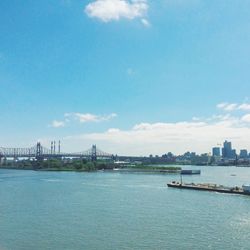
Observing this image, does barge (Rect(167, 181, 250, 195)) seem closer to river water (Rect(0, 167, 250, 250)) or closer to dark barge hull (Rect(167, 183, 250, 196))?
dark barge hull (Rect(167, 183, 250, 196))

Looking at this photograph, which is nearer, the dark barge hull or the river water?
the river water

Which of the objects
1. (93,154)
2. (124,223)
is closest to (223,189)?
(124,223)

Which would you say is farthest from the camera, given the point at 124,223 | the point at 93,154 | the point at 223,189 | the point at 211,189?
the point at 93,154

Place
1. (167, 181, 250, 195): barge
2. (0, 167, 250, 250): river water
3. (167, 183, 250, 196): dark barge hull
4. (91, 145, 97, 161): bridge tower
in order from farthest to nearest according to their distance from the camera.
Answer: (91, 145, 97, 161): bridge tower < (167, 183, 250, 196): dark barge hull < (167, 181, 250, 195): barge < (0, 167, 250, 250): river water

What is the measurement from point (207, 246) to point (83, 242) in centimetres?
446

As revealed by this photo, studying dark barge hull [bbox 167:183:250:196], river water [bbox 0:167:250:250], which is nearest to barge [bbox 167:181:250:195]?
dark barge hull [bbox 167:183:250:196]

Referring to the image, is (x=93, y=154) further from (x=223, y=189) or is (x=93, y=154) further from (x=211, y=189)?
A: (x=223, y=189)

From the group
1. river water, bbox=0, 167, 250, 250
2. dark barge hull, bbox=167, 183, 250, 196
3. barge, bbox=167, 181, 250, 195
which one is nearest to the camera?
river water, bbox=0, 167, 250, 250

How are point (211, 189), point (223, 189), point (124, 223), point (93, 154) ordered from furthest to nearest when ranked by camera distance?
point (93, 154), point (211, 189), point (223, 189), point (124, 223)

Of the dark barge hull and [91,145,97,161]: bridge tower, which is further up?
[91,145,97,161]: bridge tower

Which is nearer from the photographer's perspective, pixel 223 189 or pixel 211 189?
pixel 223 189

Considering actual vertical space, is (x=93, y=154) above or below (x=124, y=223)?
above

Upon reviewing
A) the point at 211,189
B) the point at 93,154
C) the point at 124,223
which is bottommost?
the point at 124,223

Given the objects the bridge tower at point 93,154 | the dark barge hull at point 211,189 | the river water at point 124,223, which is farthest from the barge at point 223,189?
the bridge tower at point 93,154
